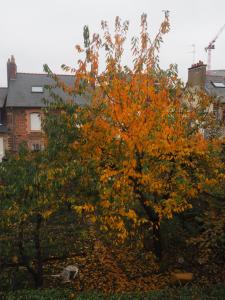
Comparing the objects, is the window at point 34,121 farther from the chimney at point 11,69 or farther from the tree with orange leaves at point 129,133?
the tree with orange leaves at point 129,133

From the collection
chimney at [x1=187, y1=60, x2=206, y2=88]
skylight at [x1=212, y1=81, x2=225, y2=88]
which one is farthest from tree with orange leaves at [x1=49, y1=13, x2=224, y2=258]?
skylight at [x1=212, y1=81, x2=225, y2=88]

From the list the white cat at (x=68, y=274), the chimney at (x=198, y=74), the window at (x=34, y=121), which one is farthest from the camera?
the window at (x=34, y=121)

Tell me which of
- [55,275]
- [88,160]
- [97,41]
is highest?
[97,41]

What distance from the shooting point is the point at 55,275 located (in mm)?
10273

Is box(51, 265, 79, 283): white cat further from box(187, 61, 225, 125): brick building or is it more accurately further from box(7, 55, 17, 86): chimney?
box(7, 55, 17, 86): chimney

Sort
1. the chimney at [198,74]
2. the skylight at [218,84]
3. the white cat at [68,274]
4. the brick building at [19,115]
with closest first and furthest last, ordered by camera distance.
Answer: the white cat at [68,274] < the chimney at [198,74] < the skylight at [218,84] < the brick building at [19,115]

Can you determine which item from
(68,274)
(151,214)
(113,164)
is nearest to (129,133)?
(113,164)

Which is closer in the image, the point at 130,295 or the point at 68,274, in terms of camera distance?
the point at 130,295

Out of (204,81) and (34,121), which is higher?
(204,81)

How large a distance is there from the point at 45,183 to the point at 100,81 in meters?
3.69

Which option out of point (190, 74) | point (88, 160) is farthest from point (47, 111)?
point (190, 74)

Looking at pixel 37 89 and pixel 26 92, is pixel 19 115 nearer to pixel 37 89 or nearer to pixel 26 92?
pixel 26 92

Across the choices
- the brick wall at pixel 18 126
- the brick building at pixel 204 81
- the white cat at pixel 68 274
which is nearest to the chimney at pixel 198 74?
the brick building at pixel 204 81

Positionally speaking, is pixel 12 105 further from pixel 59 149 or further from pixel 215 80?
pixel 59 149
